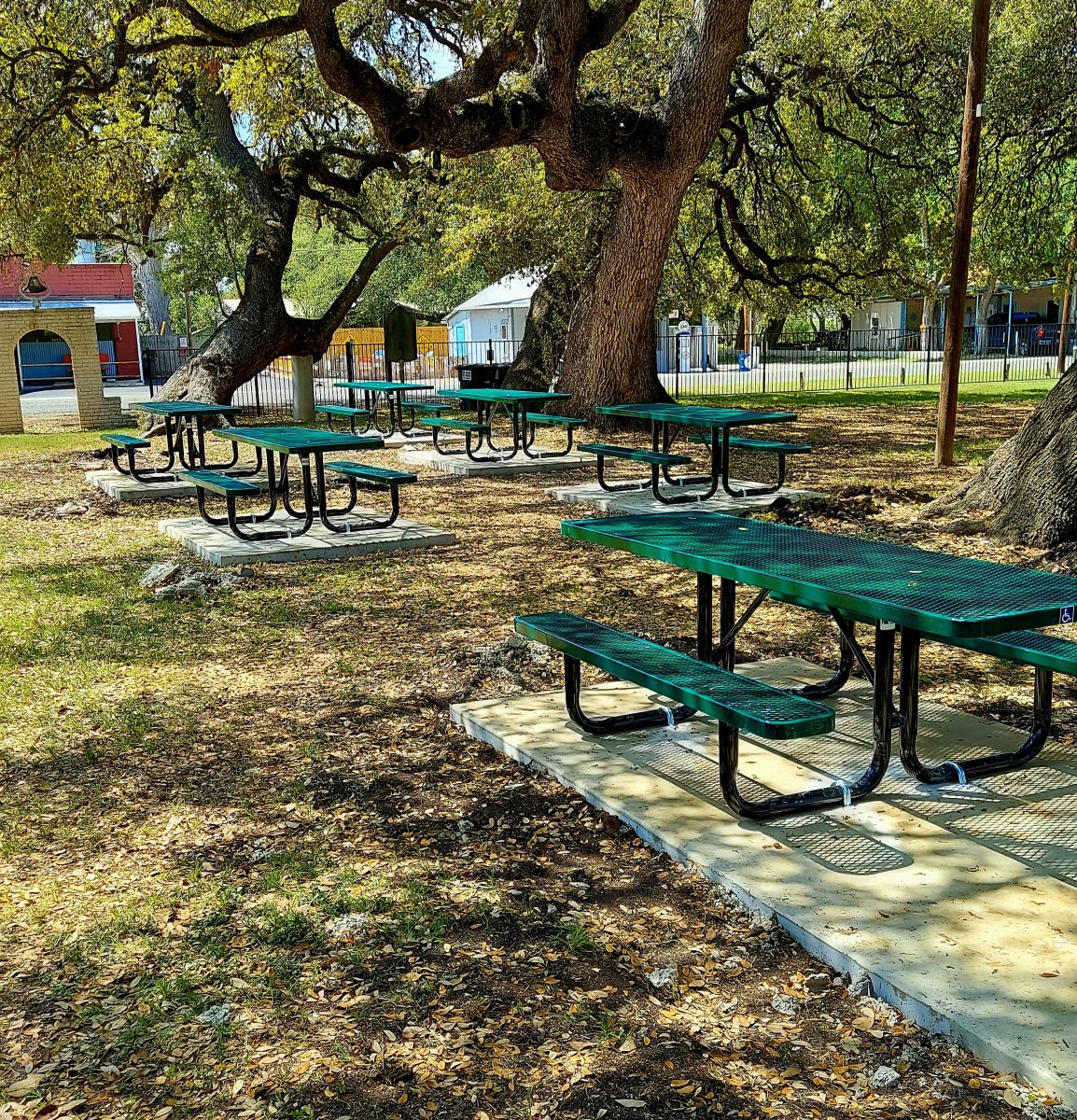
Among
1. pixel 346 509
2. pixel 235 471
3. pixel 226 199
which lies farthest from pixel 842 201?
pixel 346 509

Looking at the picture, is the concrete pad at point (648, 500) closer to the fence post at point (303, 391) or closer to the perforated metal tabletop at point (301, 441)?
the perforated metal tabletop at point (301, 441)

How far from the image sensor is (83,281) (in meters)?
44.3

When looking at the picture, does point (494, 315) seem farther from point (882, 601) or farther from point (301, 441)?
point (882, 601)

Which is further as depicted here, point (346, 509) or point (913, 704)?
point (346, 509)

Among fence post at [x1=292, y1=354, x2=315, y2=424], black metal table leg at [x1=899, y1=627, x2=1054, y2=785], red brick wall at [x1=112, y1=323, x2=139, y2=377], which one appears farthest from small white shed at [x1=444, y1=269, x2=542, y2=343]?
black metal table leg at [x1=899, y1=627, x2=1054, y2=785]

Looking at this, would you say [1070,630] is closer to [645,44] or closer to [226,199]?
[645,44]

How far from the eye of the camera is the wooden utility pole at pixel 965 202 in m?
11.2

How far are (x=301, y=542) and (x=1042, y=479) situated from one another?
5.40 m

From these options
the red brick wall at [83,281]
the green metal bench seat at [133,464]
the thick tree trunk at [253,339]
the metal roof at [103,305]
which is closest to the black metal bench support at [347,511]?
the green metal bench seat at [133,464]

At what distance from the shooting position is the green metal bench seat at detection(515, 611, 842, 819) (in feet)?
11.6

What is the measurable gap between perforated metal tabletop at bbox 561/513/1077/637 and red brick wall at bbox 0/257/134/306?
4229cm

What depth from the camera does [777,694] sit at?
3809mm

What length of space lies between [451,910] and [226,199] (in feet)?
62.1

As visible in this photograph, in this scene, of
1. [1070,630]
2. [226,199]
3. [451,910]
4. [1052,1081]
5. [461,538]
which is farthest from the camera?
[226,199]
